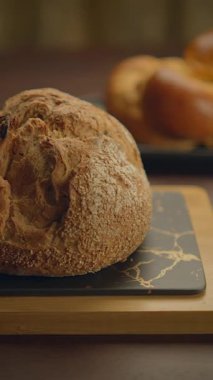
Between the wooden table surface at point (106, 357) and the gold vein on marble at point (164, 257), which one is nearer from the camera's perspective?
the wooden table surface at point (106, 357)

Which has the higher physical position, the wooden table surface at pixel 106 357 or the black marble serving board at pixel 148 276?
the black marble serving board at pixel 148 276

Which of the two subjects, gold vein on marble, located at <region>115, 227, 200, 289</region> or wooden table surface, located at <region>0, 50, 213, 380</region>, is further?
gold vein on marble, located at <region>115, 227, 200, 289</region>

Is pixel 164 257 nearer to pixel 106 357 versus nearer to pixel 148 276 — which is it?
pixel 148 276

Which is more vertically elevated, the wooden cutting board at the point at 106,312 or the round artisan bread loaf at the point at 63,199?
the round artisan bread loaf at the point at 63,199

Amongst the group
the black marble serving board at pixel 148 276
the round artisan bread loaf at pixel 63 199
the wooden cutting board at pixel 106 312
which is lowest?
the wooden cutting board at pixel 106 312

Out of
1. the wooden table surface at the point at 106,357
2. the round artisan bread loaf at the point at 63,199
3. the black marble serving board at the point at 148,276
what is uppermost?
the round artisan bread loaf at the point at 63,199

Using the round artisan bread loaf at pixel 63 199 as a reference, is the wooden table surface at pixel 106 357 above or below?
below

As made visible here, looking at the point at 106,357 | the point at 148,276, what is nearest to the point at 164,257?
the point at 148,276

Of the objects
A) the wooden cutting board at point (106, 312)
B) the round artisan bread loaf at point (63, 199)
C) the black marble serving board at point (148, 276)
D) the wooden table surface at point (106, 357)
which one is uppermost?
the round artisan bread loaf at point (63, 199)
